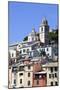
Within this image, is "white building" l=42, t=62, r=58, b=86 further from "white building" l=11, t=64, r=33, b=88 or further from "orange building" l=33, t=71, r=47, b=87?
"white building" l=11, t=64, r=33, b=88

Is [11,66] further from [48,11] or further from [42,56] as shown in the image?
[48,11]

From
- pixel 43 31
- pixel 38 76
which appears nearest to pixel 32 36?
pixel 43 31

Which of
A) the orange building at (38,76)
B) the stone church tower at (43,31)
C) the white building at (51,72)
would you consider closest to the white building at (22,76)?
the orange building at (38,76)

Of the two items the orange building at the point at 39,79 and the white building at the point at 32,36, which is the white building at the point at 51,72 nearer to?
the orange building at the point at 39,79

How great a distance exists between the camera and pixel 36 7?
176 centimetres

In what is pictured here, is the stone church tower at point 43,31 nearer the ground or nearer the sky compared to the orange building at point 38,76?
nearer the sky

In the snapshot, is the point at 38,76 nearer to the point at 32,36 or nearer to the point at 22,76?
the point at 22,76

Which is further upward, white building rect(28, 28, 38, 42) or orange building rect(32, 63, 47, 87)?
white building rect(28, 28, 38, 42)

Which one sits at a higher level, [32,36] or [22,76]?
[32,36]

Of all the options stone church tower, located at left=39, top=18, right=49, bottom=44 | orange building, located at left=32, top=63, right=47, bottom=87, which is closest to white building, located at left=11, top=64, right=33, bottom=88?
orange building, located at left=32, top=63, right=47, bottom=87

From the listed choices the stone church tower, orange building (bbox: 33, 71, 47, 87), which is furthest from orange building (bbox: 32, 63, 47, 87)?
the stone church tower

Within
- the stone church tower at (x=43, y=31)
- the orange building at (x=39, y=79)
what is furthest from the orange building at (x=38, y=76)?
the stone church tower at (x=43, y=31)

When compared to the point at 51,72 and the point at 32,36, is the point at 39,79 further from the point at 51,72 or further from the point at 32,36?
the point at 32,36

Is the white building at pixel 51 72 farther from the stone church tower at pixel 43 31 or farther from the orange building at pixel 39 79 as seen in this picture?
the stone church tower at pixel 43 31
